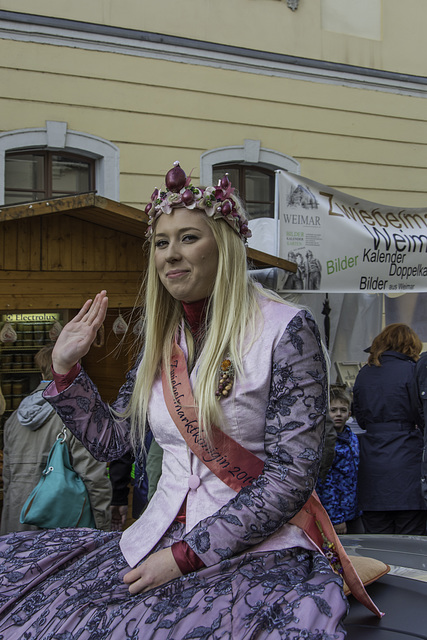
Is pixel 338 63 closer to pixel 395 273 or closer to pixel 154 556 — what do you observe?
pixel 395 273

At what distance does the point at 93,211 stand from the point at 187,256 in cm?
309

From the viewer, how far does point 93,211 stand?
16.5ft

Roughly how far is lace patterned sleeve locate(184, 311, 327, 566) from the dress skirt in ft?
0.26

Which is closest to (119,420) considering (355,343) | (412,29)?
(355,343)

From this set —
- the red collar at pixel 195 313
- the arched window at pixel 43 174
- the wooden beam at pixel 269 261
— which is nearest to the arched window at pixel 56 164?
the arched window at pixel 43 174

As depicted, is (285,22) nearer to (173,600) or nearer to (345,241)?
(345,241)

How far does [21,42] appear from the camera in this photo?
23.4 ft

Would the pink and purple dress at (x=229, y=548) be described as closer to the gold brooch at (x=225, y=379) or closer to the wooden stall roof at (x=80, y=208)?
the gold brooch at (x=225, y=379)

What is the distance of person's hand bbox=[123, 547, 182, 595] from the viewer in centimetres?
179

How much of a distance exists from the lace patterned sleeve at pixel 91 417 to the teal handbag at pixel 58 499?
2059mm

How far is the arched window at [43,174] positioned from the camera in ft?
24.4

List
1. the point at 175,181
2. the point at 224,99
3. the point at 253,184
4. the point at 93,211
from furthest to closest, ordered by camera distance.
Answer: the point at 253,184, the point at 224,99, the point at 93,211, the point at 175,181

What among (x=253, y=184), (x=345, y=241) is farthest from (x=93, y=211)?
(x=253, y=184)

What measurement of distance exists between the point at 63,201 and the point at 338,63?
560 cm
